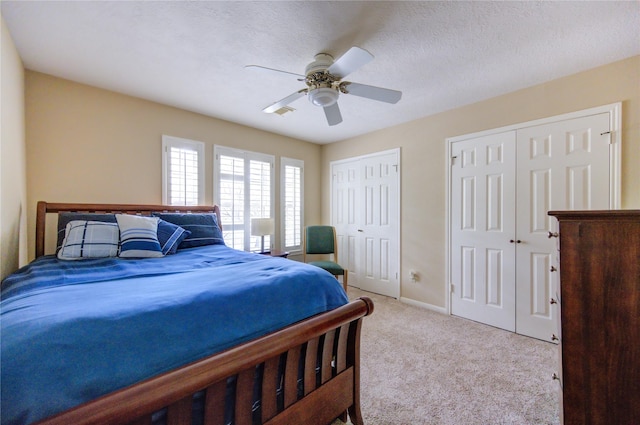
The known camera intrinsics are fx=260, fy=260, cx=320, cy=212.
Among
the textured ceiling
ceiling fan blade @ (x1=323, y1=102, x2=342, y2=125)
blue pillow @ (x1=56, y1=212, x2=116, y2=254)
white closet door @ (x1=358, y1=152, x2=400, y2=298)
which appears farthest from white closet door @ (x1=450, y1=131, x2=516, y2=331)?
blue pillow @ (x1=56, y1=212, x2=116, y2=254)

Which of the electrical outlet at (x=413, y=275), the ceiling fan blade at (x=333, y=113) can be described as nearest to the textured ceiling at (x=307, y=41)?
the ceiling fan blade at (x=333, y=113)

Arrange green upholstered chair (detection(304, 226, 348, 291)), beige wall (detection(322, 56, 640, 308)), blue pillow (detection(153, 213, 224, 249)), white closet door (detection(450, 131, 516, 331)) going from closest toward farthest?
1. beige wall (detection(322, 56, 640, 308))
2. blue pillow (detection(153, 213, 224, 249))
3. white closet door (detection(450, 131, 516, 331))
4. green upholstered chair (detection(304, 226, 348, 291))

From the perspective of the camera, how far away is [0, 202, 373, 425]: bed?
0.73 metres

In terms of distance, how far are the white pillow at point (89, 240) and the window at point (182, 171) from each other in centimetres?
105

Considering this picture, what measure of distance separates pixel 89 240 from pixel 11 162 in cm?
75

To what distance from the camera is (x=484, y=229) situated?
296 centimetres

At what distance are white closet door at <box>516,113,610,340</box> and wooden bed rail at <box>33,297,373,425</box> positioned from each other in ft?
7.22

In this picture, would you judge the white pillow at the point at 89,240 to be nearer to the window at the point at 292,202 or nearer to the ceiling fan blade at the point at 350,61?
the ceiling fan blade at the point at 350,61

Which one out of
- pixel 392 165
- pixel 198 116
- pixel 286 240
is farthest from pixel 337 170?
pixel 198 116

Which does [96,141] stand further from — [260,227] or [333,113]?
[333,113]

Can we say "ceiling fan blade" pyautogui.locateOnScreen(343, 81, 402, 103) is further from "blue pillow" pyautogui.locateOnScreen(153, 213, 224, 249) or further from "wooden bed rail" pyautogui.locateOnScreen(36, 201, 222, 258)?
"wooden bed rail" pyautogui.locateOnScreen(36, 201, 222, 258)

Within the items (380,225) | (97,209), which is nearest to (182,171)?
(97,209)

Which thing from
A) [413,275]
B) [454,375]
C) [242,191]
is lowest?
[454,375]

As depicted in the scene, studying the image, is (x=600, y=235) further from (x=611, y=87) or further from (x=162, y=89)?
(x=162, y=89)
